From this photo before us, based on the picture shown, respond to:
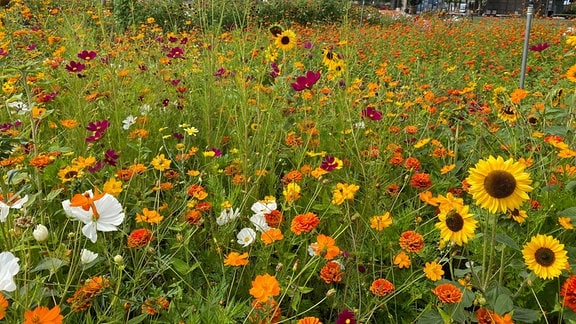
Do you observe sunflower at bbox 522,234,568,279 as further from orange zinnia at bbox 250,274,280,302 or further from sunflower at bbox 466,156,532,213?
orange zinnia at bbox 250,274,280,302

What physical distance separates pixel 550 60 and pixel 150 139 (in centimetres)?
431

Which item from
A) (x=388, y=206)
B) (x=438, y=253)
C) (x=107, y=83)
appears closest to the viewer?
(x=438, y=253)

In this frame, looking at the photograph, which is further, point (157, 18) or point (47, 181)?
point (157, 18)

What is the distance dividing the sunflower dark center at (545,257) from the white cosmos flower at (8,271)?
31.8 inches

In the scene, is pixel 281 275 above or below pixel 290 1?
below

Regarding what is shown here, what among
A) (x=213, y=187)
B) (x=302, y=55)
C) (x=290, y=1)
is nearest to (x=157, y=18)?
(x=290, y=1)

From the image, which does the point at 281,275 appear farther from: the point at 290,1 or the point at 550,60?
the point at 290,1

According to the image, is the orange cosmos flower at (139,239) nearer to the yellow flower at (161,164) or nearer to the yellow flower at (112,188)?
the yellow flower at (112,188)

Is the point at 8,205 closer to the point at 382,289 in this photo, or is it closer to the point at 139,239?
the point at 139,239

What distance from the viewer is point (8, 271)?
687 mm

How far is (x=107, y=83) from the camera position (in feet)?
7.80

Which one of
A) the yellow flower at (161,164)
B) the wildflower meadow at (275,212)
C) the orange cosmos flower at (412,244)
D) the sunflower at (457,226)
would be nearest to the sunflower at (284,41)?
the wildflower meadow at (275,212)

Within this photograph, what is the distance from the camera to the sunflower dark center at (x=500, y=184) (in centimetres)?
74

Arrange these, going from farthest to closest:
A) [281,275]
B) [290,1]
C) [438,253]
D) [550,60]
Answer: [290,1], [550,60], [438,253], [281,275]
